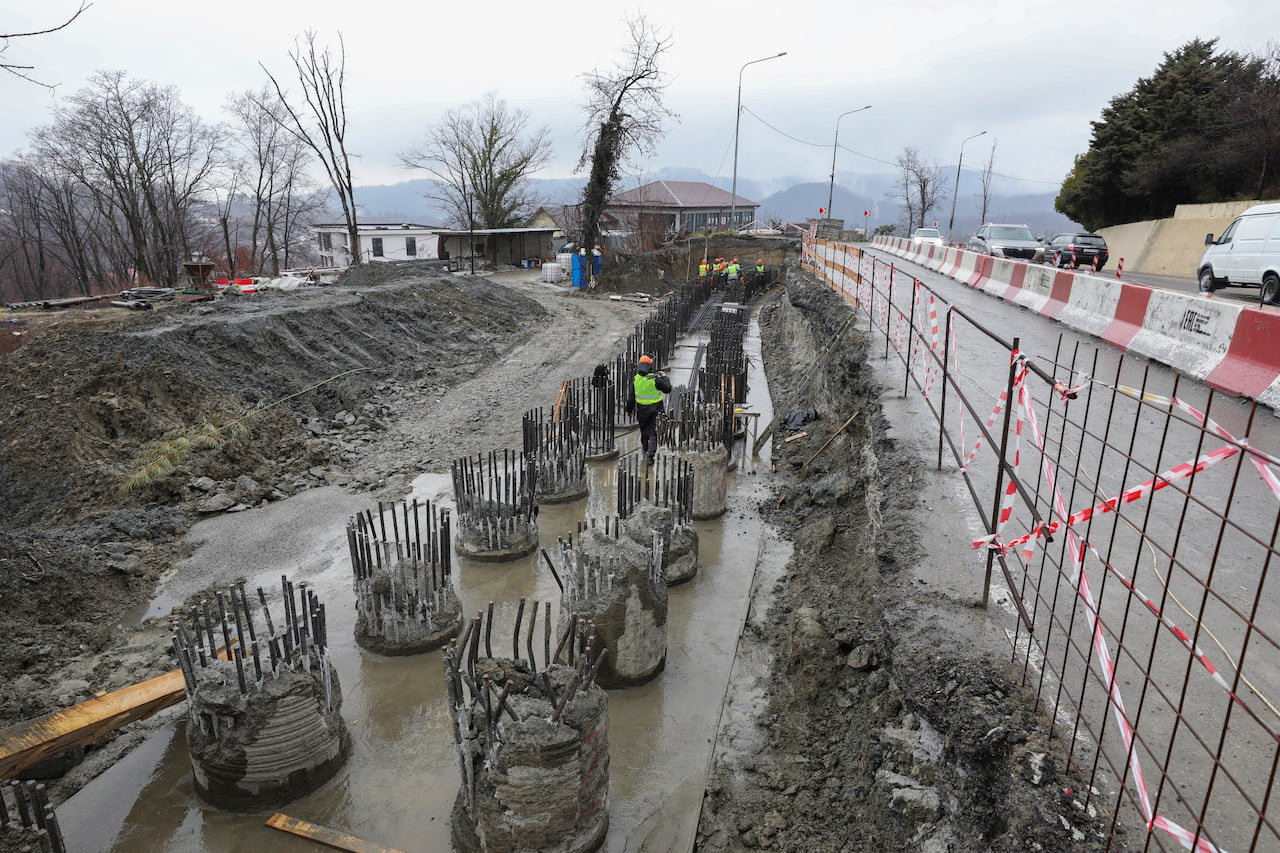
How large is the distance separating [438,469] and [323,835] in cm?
653

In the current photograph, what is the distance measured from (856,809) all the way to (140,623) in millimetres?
6507

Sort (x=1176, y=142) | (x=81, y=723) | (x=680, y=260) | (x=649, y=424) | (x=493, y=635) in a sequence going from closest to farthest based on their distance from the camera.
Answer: (x=81, y=723) < (x=493, y=635) < (x=649, y=424) < (x=1176, y=142) < (x=680, y=260)

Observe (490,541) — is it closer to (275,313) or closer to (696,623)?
(696,623)

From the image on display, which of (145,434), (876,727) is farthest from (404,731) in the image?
(145,434)

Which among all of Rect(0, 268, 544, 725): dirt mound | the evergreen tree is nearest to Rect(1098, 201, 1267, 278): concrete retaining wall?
the evergreen tree

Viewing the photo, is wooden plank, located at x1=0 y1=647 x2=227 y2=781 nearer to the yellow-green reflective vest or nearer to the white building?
the yellow-green reflective vest

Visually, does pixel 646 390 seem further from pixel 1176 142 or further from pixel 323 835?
pixel 1176 142

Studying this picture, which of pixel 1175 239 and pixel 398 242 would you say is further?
pixel 398 242

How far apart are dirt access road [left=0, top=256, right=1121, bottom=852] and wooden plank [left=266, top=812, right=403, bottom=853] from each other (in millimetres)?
1635

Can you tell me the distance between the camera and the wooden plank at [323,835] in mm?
4172

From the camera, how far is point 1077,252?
71.3ft

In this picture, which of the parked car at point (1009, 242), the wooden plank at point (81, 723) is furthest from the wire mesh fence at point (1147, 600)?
the parked car at point (1009, 242)

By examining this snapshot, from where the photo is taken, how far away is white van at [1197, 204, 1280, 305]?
11508 mm

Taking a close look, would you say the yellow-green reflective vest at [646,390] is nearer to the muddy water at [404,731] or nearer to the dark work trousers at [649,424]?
the dark work trousers at [649,424]
